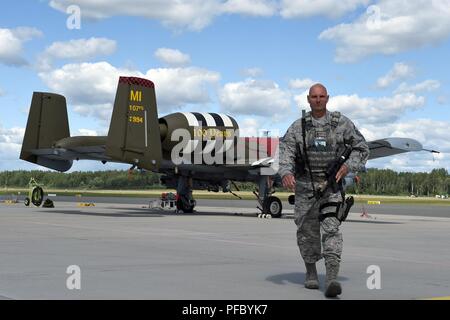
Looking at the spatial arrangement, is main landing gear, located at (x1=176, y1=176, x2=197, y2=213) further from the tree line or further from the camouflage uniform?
the tree line

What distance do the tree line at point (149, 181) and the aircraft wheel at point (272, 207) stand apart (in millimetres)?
59361

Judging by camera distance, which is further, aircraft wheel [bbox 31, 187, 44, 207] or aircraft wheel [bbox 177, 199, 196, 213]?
aircraft wheel [bbox 31, 187, 44, 207]

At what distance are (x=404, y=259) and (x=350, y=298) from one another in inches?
174

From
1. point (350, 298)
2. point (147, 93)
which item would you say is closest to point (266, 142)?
point (147, 93)

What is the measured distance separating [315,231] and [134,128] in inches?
617

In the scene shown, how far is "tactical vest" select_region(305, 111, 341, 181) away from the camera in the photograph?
7.74 m

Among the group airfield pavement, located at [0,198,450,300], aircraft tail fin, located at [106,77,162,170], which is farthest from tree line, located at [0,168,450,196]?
airfield pavement, located at [0,198,450,300]

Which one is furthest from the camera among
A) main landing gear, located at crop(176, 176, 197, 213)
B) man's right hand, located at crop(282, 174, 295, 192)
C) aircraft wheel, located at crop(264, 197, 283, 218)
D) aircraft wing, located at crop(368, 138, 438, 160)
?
main landing gear, located at crop(176, 176, 197, 213)

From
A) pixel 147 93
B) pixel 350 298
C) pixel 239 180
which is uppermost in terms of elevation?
pixel 147 93

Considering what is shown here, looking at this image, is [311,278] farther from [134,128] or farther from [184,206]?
[184,206]

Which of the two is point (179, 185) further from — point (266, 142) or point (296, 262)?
point (296, 262)

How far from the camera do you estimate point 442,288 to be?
25.9 ft

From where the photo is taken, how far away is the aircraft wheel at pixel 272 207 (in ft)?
85.6
